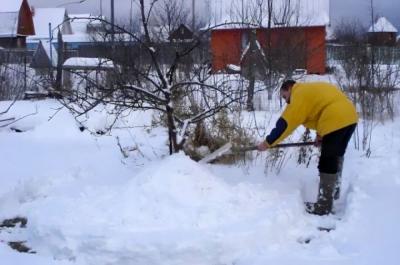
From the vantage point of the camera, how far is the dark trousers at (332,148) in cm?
569

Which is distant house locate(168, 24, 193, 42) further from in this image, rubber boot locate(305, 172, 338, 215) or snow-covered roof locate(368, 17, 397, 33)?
snow-covered roof locate(368, 17, 397, 33)

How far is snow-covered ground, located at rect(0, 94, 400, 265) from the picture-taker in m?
4.61

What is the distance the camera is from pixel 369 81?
11.6 meters

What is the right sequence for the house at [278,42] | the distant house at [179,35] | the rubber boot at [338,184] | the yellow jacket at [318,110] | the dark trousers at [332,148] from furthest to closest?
1. the house at [278,42]
2. the distant house at [179,35]
3. the rubber boot at [338,184]
4. the dark trousers at [332,148]
5. the yellow jacket at [318,110]

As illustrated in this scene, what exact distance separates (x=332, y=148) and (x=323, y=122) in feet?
0.90

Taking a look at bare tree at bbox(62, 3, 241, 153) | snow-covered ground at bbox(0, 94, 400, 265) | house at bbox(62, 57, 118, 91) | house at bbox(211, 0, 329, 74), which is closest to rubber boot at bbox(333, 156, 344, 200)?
snow-covered ground at bbox(0, 94, 400, 265)

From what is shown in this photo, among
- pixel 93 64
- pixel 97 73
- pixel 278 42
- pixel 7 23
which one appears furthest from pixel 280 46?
pixel 7 23

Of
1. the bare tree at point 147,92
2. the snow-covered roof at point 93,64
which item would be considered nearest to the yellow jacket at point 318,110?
the bare tree at point 147,92

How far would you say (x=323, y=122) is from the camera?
18.7 feet

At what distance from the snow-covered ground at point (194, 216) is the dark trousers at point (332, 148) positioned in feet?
1.37

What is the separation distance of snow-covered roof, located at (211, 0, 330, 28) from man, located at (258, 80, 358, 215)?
17.7 ft

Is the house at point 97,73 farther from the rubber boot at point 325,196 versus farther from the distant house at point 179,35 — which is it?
the rubber boot at point 325,196

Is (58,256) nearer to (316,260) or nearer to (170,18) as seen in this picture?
(316,260)

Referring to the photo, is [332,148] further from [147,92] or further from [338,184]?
[147,92]
